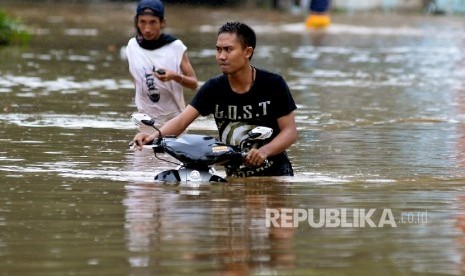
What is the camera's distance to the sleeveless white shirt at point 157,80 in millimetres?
13086

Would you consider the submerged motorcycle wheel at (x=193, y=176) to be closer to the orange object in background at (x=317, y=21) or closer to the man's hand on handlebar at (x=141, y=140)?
the man's hand on handlebar at (x=141, y=140)

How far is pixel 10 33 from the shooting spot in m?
27.9

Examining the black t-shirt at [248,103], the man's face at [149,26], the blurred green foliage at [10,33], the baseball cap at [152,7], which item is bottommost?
the blurred green foliage at [10,33]

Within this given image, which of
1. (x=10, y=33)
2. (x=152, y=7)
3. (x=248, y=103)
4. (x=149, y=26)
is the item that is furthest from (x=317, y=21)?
(x=248, y=103)

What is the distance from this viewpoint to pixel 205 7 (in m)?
54.3

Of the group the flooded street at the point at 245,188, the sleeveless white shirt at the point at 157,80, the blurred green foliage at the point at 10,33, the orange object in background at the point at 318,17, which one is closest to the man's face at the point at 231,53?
the flooded street at the point at 245,188

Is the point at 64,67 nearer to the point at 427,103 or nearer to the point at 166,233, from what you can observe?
the point at 427,103

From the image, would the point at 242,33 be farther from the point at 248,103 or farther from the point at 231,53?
the point at 248,103

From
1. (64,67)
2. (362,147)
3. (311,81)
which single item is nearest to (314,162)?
(362,147)

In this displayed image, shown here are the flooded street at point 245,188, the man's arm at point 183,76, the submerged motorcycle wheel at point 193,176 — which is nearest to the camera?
the flooded street at point 245,188

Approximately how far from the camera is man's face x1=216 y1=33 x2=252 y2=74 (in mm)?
10008

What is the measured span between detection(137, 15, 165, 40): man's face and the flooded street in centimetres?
110

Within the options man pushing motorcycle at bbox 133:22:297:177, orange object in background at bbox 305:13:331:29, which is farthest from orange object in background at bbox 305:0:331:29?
man pushing motorcycle at bbox 133:22:297:177

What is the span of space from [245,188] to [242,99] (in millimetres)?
643
